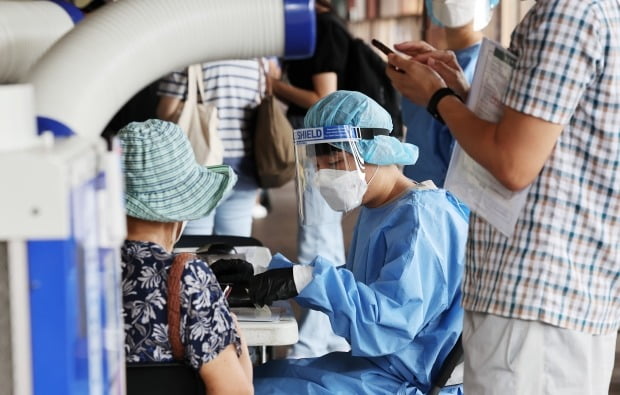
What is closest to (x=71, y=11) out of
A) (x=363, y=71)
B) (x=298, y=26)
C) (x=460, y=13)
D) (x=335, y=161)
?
(x=298, y=26)

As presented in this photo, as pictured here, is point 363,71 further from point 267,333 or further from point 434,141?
point 267,333

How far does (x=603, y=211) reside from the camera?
1.81 metres

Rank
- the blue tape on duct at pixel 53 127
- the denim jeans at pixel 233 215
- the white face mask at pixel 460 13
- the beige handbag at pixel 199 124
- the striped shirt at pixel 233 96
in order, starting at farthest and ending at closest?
1. the denim jeans at pixel 233 215
2. the striped shirt at pixel 233 96
3. the beige handbag at pixel 199 124
4. the white face mask at pixel 460 13
5. the blue tape on duct at pixel 53 127

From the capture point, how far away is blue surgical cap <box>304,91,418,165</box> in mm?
2605

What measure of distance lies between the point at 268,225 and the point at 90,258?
6928 millimetres

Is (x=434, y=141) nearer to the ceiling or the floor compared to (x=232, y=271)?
nearer to the ceiling

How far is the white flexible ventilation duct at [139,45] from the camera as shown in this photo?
1.24 m

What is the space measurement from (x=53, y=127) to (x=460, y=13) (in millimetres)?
2619

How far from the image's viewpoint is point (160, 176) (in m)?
1.92

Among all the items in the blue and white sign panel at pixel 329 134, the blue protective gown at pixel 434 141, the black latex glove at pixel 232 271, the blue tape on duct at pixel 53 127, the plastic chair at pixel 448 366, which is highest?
the blue tape on duct at pixel 53 127

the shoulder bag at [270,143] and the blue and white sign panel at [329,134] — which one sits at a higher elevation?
the blue and white sign panel at [329,134]

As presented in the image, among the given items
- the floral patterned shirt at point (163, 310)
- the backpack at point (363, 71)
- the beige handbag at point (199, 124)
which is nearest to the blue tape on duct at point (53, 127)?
the floral patterned shirt at point (163, 310)

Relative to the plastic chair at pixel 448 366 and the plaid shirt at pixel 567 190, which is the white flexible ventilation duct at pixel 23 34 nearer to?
the plaid shirt at pixel 567 190

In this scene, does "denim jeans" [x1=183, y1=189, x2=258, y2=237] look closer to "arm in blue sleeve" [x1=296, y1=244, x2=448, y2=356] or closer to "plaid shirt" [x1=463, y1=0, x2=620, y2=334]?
"arm in blue sleeve" [x1=296, y1=244, x2=448, y2=356]
